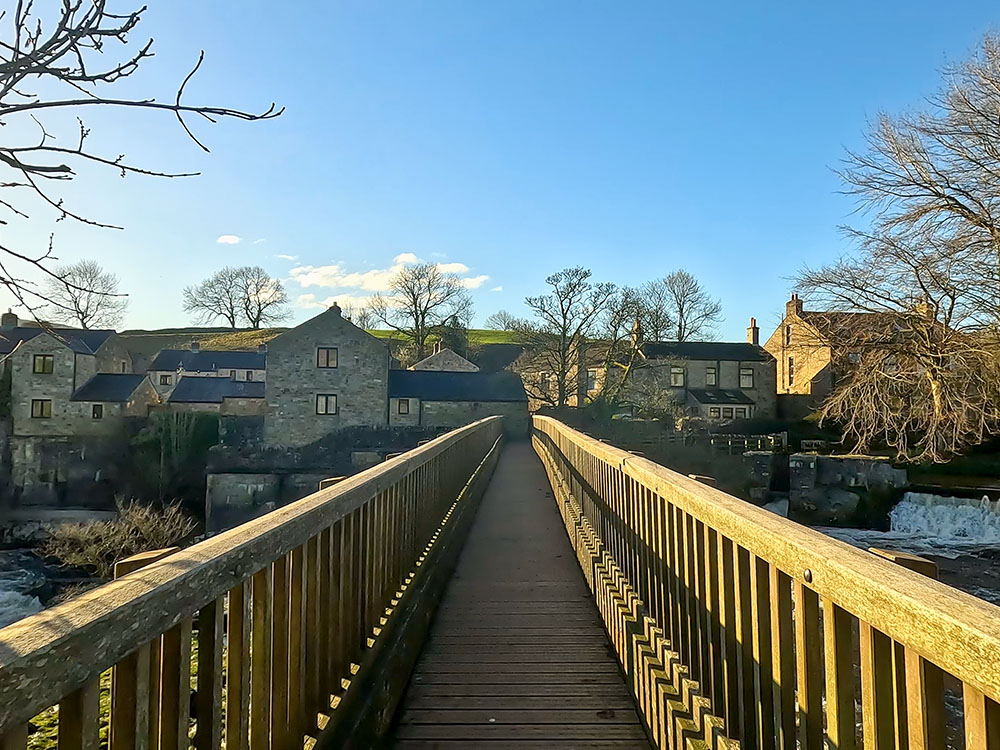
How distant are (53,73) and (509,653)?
3911 millimetres

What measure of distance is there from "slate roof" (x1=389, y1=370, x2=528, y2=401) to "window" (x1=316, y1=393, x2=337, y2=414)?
3.51 meters

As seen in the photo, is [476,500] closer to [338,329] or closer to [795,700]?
[795,700]

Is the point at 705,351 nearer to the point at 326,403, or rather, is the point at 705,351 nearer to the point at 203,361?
the point at 326,403

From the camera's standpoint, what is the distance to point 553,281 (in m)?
43.5

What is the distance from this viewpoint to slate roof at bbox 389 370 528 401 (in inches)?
1706

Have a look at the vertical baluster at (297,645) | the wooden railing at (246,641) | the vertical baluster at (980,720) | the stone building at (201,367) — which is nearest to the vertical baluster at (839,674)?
the vertical baluster at (980,720)

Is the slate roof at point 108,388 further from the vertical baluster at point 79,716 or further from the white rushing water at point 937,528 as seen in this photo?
the vertical baluster at point 79,716

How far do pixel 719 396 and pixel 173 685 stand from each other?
167 ft

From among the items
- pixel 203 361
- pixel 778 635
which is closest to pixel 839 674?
pixel 778 635

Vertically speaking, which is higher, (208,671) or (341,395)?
(341,395)

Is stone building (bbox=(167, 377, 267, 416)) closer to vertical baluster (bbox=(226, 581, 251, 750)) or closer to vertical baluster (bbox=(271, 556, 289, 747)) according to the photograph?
vertical baluster (bbox=(271, 556, 289, 747))

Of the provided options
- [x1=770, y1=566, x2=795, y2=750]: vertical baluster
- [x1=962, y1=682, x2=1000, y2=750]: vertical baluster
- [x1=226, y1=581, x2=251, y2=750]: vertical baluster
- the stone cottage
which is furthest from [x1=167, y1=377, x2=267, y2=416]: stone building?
[x1=962, y1=682, x2=1000, y2=750]: vertical baluster

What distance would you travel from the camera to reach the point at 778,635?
6.52ft

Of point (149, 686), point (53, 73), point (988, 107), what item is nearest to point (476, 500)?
point (53, 73)
